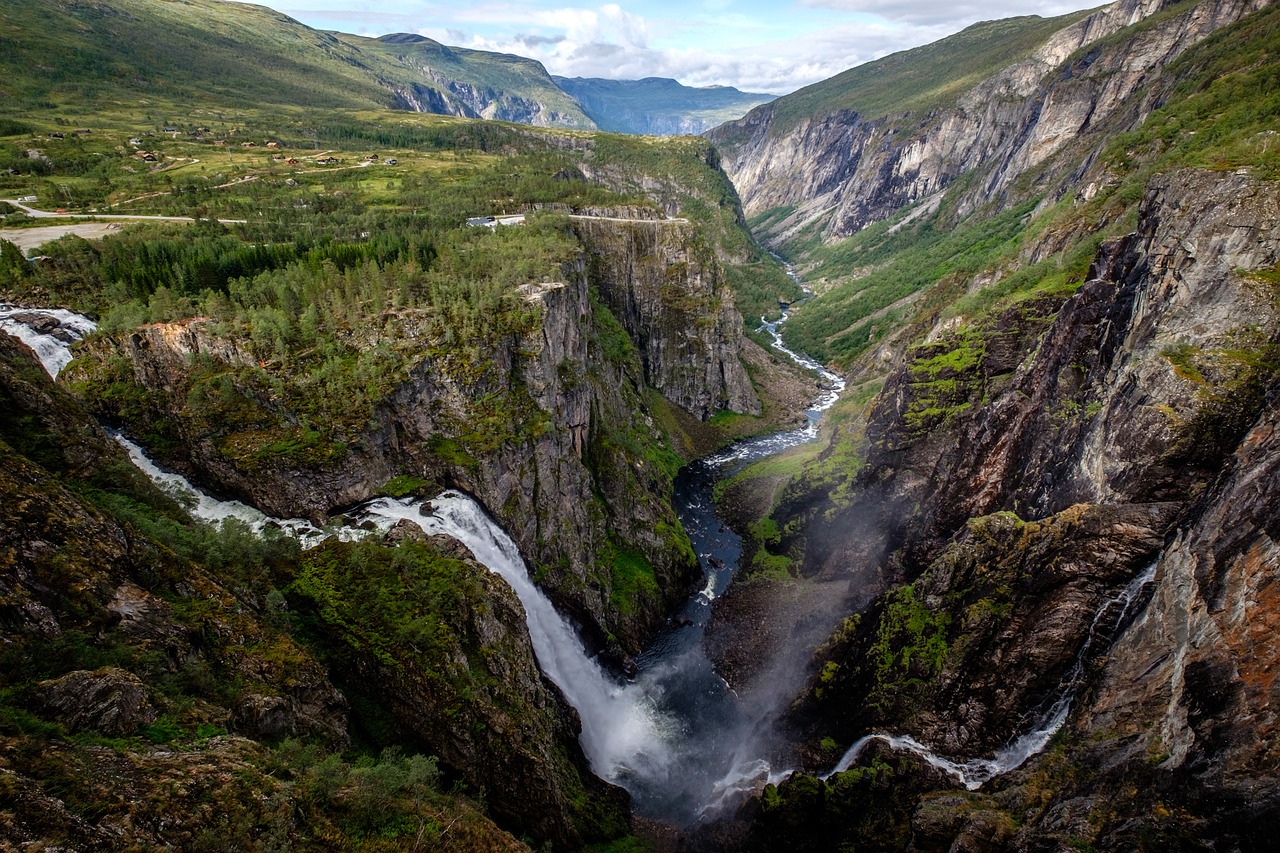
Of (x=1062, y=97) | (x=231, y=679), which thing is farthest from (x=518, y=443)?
(x=1062, y=97)

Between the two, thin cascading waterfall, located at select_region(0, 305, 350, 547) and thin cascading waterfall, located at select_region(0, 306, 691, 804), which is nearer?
thin cascading waterfall, located at select_region(0, 305, 350, 547)

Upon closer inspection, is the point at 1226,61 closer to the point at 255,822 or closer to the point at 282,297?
the point at 282,297

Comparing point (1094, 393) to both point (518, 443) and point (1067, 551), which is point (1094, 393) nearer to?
point (1067, 551)

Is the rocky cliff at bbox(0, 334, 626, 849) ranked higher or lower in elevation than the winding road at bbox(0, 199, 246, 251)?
lower

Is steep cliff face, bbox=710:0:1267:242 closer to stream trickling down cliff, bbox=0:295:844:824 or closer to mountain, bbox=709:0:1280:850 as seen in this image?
mountain, bbox=709:0:1280:850

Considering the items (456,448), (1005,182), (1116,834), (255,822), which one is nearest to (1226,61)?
(1005,182)

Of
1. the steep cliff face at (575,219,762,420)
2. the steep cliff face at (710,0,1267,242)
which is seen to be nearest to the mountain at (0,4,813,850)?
the steep cliff face at (575,219,762,420)

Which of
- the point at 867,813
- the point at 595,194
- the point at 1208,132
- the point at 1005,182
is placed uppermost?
the point at 1005,182
